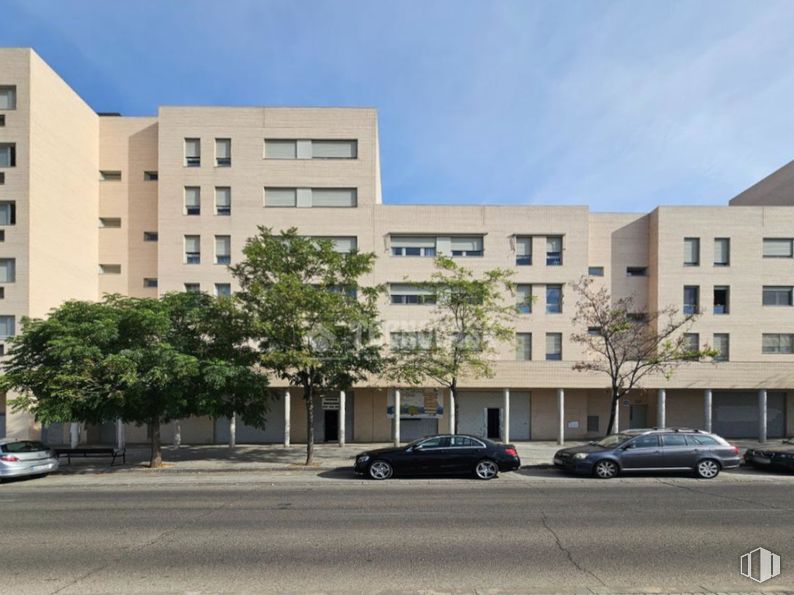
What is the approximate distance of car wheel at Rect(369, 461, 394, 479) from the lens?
13039 millimetres

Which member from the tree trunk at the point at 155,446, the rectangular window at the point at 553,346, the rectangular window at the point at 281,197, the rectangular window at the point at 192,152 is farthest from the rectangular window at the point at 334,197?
the tree trunk at the point at 155,446

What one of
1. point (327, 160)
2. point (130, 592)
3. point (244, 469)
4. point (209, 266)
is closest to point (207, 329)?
point (244, 469)

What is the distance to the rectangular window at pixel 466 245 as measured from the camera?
23.7 meters

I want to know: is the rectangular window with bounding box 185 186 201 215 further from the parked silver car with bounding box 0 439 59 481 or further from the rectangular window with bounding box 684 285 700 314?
the rectangular window with bounding box 684 285 700 314

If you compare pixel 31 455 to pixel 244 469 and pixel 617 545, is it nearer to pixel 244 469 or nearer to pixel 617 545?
pixel 244 469

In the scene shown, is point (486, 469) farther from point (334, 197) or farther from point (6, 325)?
point (6, 325)

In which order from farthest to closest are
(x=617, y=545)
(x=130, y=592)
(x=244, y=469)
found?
(x=244, y=469) < (x=617, y=545) < (x=130, y=592)

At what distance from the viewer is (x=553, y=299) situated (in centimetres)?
2369

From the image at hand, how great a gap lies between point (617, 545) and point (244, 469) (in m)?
11.8

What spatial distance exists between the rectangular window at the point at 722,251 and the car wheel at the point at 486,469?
61.6 feet

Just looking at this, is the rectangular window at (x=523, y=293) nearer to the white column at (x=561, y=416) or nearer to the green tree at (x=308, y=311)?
the white column at (x=561, y=416)

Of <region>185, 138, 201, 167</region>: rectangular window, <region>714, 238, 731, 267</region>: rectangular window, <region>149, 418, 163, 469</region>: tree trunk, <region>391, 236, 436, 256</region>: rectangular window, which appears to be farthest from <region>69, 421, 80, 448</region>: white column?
<region>714, 238, 731, 267</region>: rectangular window

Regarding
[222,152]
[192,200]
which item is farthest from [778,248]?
[192,200]

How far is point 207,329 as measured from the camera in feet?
50.3
